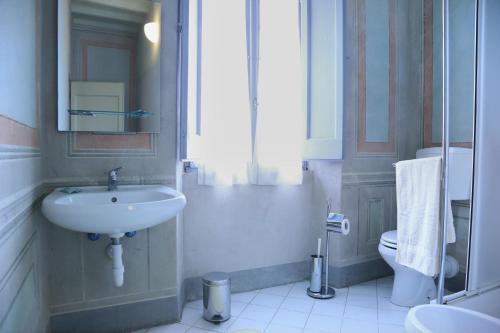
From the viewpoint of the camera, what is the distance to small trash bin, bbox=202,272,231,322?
6.40ft

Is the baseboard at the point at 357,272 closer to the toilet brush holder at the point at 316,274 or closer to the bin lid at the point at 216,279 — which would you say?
the toilet brush holder at the point at 316,274

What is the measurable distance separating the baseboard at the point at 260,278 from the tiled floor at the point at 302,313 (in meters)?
0.05

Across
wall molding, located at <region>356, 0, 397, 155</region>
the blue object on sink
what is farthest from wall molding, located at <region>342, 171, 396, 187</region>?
the blue object on sink

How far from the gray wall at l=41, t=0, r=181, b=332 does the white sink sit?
4.19 ft

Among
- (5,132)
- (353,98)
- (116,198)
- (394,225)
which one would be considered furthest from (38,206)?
(394,225)

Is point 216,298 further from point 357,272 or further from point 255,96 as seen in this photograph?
point 255,96

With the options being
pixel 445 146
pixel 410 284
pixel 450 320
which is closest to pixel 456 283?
pixel 410 284

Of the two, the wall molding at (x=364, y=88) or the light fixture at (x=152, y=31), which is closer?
the light fixture at (x=152, y=31)

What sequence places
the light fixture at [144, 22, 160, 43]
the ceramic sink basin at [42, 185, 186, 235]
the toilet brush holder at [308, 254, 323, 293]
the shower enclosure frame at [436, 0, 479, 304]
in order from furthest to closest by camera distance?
the toilet brush holder at [308, 254, 323, 293], the light fixture at [144, 22, 160, 43], the shower enclosure frame at [436, 0, 479, 304], the ceramic sink basin at [42, 185, 186, 235]

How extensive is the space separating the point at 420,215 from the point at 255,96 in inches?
52.3

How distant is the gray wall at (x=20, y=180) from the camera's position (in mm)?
1025

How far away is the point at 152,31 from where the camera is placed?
1.88 metres

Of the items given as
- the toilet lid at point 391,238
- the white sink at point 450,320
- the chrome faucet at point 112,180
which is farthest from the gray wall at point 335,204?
the white sink at point 450,320

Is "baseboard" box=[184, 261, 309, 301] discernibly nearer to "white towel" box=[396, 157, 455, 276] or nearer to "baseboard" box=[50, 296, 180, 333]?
"baseboard" box=[50, 296, 180, 333]
